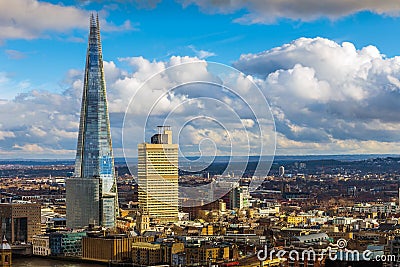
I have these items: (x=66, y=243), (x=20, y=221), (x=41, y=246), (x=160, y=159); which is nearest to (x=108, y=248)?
(x=66, y=243)

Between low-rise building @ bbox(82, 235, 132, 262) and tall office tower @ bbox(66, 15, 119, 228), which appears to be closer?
low-rise building @ bbox(82, 235, 132, 262)

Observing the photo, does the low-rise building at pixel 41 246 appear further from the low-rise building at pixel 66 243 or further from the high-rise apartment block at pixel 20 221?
the high-rise apartment block at pixel 20 221

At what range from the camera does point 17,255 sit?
1471cm

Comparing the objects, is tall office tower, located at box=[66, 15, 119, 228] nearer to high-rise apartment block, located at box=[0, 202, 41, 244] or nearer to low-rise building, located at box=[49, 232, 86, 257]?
high-rise apartment block, located at box=[0, 202, 41, 244]

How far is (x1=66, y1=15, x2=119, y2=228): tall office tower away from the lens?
16.8 m

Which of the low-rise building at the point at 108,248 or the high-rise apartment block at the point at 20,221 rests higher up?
the high-rise apartment block at the point at 20,221

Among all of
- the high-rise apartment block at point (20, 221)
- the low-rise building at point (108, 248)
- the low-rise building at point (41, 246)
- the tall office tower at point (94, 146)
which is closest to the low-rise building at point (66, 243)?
the low-rise building at point (41, 246)

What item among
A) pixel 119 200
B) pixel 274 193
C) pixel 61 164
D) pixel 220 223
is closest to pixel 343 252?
pixel 220 223

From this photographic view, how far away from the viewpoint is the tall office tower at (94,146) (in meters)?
16.8

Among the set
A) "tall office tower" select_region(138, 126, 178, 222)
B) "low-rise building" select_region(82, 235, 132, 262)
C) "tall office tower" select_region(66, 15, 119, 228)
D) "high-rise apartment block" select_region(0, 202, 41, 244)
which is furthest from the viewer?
"tall office tower" select_region(66, 15, 119, 228)

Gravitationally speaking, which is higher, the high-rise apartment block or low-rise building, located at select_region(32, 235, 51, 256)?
the high-rise apartment block

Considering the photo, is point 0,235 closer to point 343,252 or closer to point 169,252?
point 169,252

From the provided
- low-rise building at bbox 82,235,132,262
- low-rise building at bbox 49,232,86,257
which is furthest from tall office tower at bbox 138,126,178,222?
low-rise building at bbox 49,232,86,257

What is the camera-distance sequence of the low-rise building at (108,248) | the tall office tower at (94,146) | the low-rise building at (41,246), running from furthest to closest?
the tall office tower at (94,146)
the low-rise building at (41,246)
the low-rise building at (108,248)
